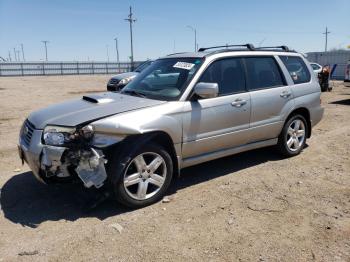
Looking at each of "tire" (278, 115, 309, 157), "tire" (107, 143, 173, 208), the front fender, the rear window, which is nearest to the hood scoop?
the front fender

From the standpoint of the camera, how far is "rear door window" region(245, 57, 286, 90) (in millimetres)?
5320

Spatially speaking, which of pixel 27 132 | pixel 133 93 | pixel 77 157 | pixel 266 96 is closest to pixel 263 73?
pixel 266 96

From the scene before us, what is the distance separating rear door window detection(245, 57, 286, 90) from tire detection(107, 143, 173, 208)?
6.21 feet

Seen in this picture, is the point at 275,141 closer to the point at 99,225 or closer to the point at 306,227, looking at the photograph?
the point at 306,227

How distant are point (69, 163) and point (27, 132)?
865mm

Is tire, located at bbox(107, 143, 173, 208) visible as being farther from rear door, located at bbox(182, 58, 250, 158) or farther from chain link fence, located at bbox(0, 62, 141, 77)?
chain link fence, located at bbox(0, 62, 141, 77)

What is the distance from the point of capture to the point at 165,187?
436cm

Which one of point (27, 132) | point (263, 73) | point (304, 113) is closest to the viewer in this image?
point (27, 132)

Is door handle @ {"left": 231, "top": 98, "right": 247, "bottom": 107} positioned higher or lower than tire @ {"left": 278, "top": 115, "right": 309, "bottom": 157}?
higher

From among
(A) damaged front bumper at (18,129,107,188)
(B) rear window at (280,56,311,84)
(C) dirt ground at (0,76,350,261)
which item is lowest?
(C) dirt ground at (0,76,350,261)

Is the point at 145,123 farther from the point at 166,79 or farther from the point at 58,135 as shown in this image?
the point at 166,79

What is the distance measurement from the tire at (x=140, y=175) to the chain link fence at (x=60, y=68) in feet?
117

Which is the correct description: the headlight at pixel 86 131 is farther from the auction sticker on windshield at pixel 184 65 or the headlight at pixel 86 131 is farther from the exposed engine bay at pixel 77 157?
the auction sticker on windshield at pixel 184 65

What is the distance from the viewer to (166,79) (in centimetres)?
494
